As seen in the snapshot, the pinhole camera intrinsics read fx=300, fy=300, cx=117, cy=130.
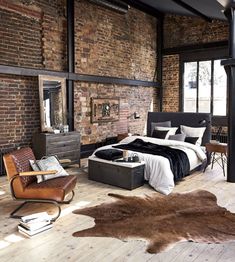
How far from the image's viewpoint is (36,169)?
4.25m

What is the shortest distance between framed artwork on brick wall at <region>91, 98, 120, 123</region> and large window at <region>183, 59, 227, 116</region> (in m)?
2.70

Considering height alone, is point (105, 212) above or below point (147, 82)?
below

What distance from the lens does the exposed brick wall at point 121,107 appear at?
7.96 metres

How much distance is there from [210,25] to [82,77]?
15.6 ft

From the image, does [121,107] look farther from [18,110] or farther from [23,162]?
[23,162]

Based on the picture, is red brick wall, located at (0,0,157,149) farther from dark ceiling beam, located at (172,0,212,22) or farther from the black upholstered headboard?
dark ceiling beam, located at (172,0,212,22)

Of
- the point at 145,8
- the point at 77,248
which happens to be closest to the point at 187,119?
the point at 145,8

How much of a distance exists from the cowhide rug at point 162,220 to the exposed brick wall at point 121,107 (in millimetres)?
3632

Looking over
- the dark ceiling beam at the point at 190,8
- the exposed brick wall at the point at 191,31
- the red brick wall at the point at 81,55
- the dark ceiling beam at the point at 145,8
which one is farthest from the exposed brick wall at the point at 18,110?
the exposed brick wall at the point at 191,31

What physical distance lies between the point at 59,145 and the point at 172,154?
2.52 metres

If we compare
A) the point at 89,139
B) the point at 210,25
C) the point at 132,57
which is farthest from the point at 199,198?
the point at 210,25

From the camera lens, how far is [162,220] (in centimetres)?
383

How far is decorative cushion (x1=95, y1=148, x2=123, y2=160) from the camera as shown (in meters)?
5.59

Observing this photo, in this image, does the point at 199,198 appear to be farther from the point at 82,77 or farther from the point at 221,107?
the point at 221,107
